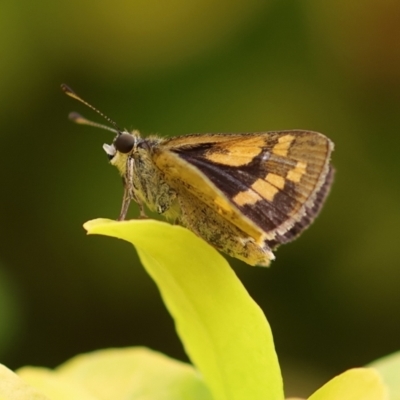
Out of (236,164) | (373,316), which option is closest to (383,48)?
(373,316)

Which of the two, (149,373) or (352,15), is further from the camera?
(352,15)

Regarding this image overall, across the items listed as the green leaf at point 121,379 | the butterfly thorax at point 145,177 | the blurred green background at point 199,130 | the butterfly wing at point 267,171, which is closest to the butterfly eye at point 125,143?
the butterfly thorax at point 145,177

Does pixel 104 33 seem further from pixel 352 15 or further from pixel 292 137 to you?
pixel 292 137

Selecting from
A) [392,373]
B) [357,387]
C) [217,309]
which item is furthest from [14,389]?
[392,373]

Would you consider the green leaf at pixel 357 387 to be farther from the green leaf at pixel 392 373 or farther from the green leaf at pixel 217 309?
the green leaf at pixel 392 373

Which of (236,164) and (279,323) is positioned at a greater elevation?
(236,164)

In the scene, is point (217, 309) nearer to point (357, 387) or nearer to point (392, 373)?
point (357, 387)

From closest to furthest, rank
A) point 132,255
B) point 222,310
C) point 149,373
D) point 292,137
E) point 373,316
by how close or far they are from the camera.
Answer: point 222,310, point 149,373, point 292,137, point 373,316, point 132,255
